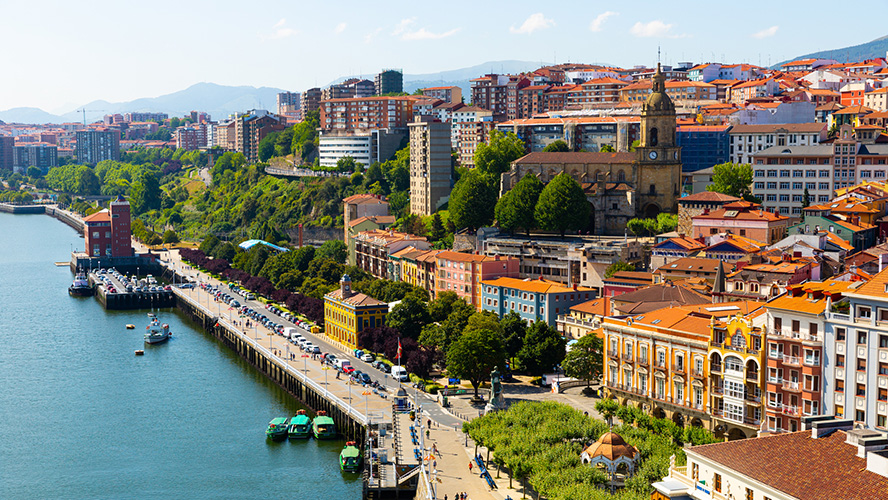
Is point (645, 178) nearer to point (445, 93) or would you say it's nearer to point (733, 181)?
point (733, 181)

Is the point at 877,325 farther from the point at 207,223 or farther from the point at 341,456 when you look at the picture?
the point at 207,223

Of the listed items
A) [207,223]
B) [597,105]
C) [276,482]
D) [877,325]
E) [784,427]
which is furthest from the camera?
[207,223]

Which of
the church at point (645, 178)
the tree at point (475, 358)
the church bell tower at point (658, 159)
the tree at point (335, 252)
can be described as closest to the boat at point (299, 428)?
the tree at point (475, 358)

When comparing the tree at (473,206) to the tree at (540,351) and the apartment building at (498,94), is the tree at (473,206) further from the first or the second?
the apartment building at (498,94)

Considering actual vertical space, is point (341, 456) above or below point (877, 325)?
below

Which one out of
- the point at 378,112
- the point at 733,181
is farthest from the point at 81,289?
the point at 733,181

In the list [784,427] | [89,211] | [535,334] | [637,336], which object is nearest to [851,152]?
[535,334]

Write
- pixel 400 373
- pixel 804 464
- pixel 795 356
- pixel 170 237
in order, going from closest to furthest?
pixel 804 464 < pixel 795 356 < pixel 400 373 < pixel 170 237

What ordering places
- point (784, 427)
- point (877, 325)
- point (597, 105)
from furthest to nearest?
1. point (597, 105)
2. point (784, 427)
3. point (877, 325)
